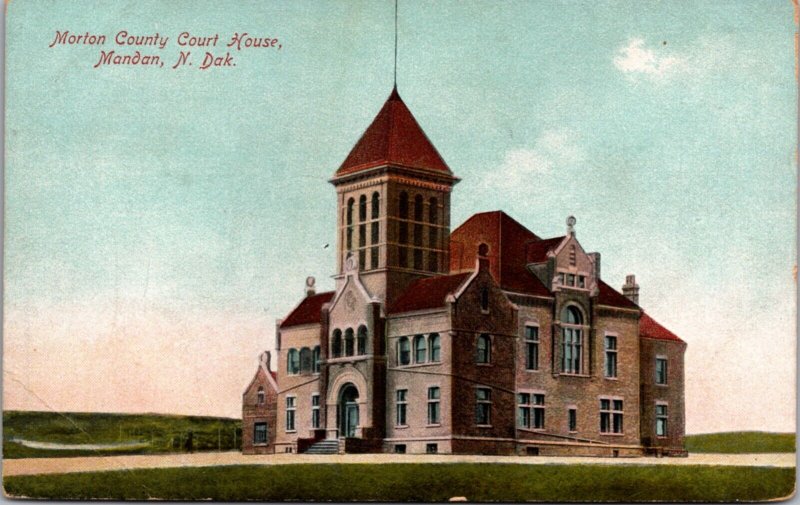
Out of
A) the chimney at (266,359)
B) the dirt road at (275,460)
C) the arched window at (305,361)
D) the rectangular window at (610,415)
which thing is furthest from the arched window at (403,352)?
the rectangular window at (610,415)

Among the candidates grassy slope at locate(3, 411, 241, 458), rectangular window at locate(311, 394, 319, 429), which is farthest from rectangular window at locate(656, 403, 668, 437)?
grassy slope at locate(3, 411, 241, 458)

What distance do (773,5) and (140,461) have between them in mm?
8947

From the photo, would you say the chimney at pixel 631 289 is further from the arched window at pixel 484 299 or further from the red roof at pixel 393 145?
the red roof at pixel 393 145

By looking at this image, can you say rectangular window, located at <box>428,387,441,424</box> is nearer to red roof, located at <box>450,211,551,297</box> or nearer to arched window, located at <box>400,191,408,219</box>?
red roof, located at <box>450,211,551,297</box>

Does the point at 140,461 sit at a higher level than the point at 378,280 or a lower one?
lower

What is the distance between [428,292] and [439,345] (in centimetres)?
66

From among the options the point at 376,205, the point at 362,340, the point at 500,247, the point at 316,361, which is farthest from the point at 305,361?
the point at 500,247

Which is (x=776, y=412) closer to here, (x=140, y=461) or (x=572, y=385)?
(x=572, y=385)

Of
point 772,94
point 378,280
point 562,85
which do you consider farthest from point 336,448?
point 772,94

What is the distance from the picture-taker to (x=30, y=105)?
21.5 meters

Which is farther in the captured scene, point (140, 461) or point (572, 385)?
point (572, 385)

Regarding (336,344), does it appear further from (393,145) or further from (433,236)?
(393,145)

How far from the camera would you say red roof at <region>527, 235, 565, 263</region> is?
867 inches

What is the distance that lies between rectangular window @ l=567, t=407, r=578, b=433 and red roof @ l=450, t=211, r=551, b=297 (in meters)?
1.47
